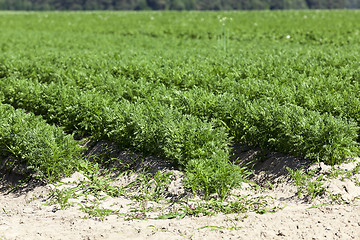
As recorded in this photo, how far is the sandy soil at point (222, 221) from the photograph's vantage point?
3777 mm

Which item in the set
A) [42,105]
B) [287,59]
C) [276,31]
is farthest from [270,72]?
[276,31]

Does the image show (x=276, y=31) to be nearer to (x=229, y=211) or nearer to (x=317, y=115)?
(x=317, y=115)

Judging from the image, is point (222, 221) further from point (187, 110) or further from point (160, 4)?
point (160, 4)

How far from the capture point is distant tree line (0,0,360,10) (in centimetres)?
13012

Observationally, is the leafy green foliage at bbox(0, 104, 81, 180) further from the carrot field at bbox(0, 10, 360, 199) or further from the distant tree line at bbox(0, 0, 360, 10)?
the distant tree line at bbox(0, 0, 360, 10)

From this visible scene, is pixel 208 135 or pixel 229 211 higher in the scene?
pixel 208 135

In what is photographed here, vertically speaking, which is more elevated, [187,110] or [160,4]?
[160,4]

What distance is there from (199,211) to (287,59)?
5.81 metres

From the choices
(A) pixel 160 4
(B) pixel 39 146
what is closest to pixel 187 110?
(B) pixel 39 146

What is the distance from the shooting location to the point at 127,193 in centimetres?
487

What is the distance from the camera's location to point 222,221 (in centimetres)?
399

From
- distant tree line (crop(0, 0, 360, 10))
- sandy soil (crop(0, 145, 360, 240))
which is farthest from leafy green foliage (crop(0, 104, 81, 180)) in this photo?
distant tree line (crop(0, 0, 360, 10))

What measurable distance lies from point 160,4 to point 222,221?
134 metres

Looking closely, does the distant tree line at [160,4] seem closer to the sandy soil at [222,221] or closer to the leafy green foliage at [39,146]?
the leafy green foliage at [39,146]
